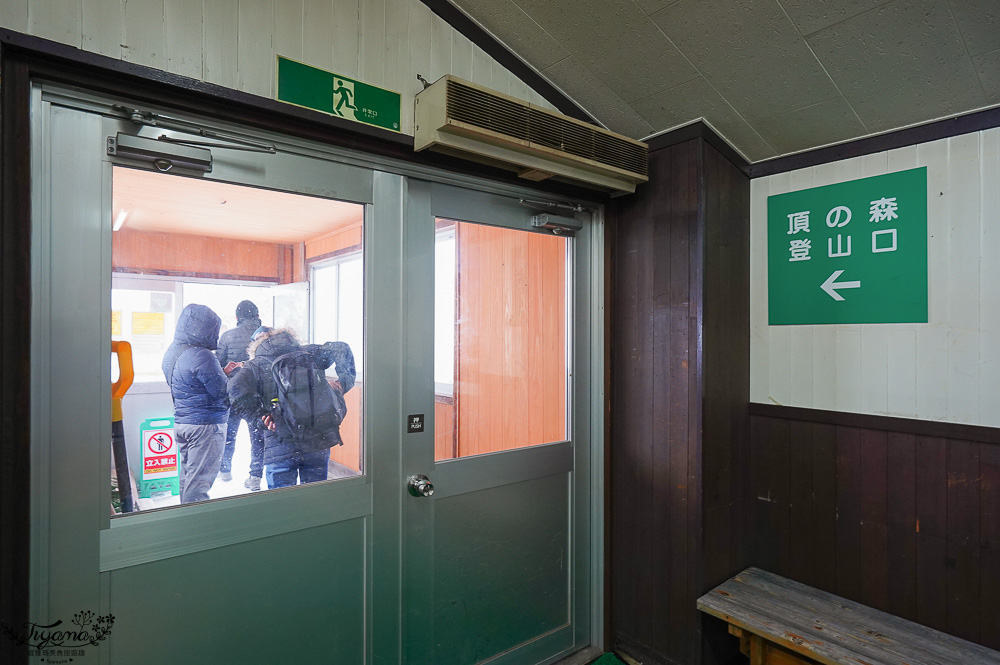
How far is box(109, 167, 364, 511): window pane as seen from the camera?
150 centimetres

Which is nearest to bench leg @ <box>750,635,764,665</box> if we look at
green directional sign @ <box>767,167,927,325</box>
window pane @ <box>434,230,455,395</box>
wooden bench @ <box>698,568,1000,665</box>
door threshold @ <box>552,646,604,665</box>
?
wooden bench @ <box>698,568,1000,665</box>

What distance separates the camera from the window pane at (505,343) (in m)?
2.16

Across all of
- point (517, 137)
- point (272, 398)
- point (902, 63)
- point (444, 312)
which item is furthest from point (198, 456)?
point (902, 63)

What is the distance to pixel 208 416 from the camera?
1.61 meters

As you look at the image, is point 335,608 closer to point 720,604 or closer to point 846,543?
point 720,604

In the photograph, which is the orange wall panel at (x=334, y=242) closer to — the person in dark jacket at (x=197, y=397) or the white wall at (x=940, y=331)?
the person in dark jacket at (x=197, y=397)

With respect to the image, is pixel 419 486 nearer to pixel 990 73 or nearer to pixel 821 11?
pixel 821 11

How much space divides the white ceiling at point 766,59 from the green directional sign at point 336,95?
0.52 meters

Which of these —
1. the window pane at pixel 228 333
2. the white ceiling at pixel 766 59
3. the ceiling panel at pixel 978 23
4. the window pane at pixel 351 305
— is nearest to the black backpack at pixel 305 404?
the window pane at pixel 228 333

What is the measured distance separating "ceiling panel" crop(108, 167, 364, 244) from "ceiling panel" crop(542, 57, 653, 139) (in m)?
1.02

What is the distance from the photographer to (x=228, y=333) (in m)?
1.65

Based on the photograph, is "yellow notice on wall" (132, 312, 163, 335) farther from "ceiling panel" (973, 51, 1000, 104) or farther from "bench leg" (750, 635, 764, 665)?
"ceiling panel" (973, 51, 1000, 104)

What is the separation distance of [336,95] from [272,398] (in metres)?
0.99

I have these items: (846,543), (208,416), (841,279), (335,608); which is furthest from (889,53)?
(335,608)
